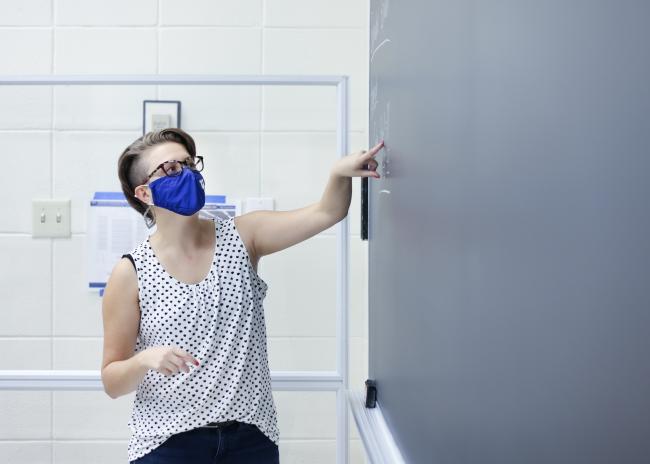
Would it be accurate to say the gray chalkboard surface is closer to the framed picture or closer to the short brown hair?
the short brown hair

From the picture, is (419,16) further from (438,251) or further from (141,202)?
(141,202)

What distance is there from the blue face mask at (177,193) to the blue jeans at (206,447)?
44 centimetres

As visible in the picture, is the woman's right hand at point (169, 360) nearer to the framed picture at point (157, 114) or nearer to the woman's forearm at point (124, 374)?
the woman's forearm at point (124, 374)

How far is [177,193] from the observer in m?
1.32

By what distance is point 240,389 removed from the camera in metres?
1.34

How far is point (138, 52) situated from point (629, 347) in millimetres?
2106

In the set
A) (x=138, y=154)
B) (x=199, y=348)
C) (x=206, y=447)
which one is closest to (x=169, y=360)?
(x=199, y=348)

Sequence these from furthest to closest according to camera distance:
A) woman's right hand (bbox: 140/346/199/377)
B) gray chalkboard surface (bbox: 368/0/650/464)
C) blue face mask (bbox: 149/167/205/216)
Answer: blue face mask (bbox: 149/167/205/216)
woman's right hand (bbox: 140/346/199/377)
gray chalkboard surface (bbox: 368/0/650/464)

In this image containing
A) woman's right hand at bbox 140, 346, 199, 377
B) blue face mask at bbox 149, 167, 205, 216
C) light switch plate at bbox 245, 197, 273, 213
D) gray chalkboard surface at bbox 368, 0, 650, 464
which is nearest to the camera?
gray chalkboard surface at bbox 368, 0, 650, 464

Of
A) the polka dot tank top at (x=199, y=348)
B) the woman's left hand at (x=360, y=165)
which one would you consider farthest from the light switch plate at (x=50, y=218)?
the woman's left hand at (x=360, y=165)

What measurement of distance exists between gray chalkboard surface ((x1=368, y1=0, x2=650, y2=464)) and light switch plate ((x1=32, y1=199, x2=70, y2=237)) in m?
1.35

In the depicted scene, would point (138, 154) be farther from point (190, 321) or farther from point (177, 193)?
point (190, 321)

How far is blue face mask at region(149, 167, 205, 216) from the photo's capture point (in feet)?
4.33

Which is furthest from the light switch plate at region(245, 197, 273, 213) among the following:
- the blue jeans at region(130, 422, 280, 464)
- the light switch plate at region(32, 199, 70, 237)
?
the blue jeans at region(130, 422, 280, 464)
